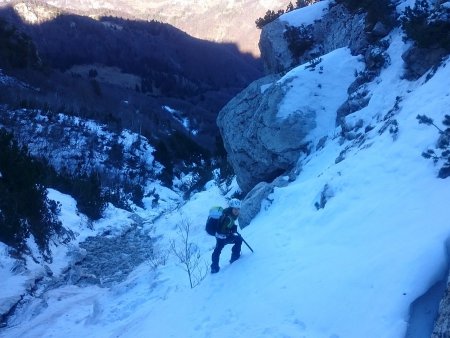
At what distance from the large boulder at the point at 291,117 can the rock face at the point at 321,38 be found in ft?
2.41

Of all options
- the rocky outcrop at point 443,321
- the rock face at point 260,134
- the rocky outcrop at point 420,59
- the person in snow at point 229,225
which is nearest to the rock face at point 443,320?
the rocky outcrop at point 443,321

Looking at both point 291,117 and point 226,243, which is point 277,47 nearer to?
point 291,117

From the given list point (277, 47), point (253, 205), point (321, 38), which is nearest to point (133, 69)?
point (277, 47)

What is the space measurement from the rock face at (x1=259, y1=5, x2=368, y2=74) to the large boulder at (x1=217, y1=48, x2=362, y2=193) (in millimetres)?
734

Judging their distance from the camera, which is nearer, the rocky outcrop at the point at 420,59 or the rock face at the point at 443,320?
the rock face at the point at 443,320

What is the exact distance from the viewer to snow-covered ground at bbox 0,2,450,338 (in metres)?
5.00

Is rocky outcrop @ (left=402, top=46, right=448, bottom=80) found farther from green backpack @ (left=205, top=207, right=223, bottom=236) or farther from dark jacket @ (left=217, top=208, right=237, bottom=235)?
green backpack @ (left=205, top=207, right=223, bottom=236)

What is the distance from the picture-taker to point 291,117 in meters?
12.6

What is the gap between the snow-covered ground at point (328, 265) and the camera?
500 centimetres

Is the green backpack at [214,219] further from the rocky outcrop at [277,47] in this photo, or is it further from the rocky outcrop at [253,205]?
the rocky outcrop at [277,47]

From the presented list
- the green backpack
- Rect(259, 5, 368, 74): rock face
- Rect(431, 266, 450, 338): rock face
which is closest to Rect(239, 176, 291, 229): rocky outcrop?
the green backpack

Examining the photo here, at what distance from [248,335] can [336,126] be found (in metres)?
7.73

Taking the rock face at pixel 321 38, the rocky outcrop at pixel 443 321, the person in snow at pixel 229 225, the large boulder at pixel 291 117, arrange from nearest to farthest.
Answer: the rocky outcrop at pixel 443 321 < the person in snow at pixel 229 225 < the large boulder at pixel 291 117 < the rock face at pixel 321 38

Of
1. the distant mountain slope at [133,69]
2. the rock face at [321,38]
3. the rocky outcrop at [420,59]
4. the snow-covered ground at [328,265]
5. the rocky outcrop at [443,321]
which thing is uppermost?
the distant mountain slope at [133,69]
